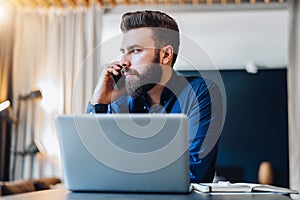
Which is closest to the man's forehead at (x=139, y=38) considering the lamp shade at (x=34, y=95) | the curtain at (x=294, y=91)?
the lamp shade at (x=34, y=95)

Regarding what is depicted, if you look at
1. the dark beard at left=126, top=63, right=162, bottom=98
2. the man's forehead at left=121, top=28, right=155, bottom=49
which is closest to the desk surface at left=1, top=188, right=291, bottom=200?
the dark beard at left=126, top=63, right=162, bottom=98

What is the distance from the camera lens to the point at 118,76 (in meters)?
1.85

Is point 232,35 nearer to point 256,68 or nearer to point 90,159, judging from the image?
point 256,68

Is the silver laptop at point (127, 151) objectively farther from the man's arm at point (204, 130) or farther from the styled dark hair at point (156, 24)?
the styled dark hair at point (156, 24)

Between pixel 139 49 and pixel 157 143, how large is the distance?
103 centimetres

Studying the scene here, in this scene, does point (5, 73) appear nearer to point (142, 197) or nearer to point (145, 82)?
point (145, 82)

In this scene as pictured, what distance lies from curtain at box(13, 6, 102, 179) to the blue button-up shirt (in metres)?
2.37

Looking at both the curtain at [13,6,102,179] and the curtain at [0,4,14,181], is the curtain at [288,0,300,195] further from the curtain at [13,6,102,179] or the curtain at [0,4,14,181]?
the curtain at [0,4,14,181]

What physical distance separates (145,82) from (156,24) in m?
0.28


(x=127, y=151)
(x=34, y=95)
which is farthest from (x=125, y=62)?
(x=34, y=95)

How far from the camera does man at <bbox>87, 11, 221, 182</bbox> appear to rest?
182 centimetres

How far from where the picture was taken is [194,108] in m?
1.83

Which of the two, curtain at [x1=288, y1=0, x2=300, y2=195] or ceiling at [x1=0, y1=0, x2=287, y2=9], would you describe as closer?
curtain at [x1=288, y1=0, x2=300, y2=195]

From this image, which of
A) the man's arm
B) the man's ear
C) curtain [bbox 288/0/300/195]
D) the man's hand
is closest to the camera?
the man's arm
